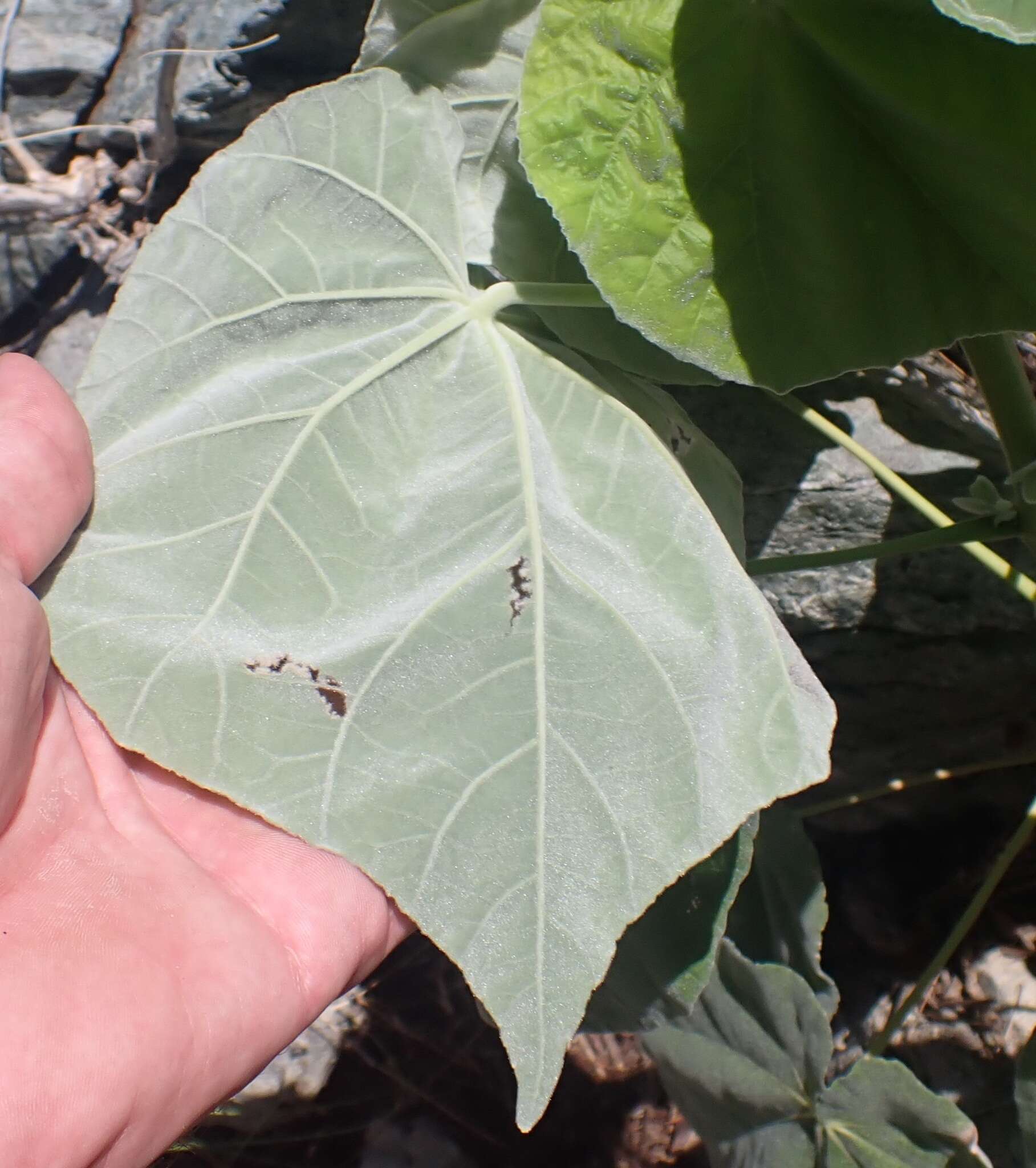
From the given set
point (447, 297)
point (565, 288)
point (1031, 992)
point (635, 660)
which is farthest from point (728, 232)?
point (1031, 992)

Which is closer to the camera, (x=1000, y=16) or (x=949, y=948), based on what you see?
(x=1000, y=16)

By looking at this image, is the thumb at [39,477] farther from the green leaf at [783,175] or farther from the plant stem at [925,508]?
the plant stem at [925,508]

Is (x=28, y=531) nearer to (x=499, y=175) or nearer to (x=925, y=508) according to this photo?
(x=499, y=175)

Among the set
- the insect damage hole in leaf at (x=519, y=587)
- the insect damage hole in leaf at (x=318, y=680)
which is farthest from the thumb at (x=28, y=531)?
the insect damage hole in leaf at (x=519, y=587)

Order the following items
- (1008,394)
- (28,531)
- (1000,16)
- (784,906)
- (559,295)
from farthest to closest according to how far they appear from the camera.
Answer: (784,906) → (1008,394) → (559,295) → (28,531) → (1000,16)

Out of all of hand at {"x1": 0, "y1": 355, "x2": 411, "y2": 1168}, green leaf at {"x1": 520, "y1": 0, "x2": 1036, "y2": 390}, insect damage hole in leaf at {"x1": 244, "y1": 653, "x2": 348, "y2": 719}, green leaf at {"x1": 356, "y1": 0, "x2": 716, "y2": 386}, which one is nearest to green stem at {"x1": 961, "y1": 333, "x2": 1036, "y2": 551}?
Answer: green leaf at {"x1": 520, "y1": 0, "x2": 1036, "y2": 390}

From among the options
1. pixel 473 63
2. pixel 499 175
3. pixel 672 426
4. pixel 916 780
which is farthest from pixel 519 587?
pixel 916 780

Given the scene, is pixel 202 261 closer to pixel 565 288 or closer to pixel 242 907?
pixel 565 288
